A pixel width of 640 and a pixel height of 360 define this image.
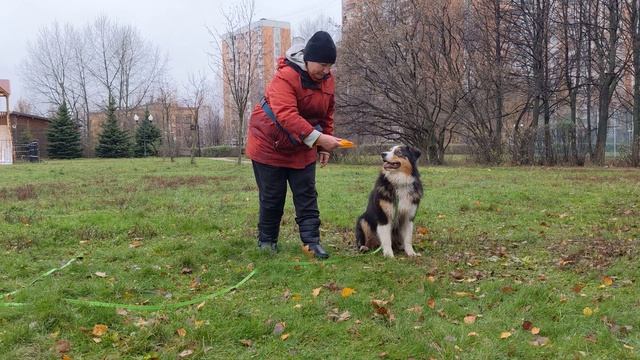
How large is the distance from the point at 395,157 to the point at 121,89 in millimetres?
56382

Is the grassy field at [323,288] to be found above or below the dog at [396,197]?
below

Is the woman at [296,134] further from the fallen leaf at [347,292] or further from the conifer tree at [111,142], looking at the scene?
the conifer tree at [111,142]

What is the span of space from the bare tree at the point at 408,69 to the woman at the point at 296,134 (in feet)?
59.1

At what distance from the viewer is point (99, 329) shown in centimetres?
334

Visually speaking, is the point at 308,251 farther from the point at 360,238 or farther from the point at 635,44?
the point at 635,44

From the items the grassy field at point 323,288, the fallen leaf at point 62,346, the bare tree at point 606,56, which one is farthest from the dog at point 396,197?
the bare tree at point 606,56

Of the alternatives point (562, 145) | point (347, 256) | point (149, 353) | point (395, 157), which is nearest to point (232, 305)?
point (149, 353)

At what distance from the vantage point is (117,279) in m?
4.51

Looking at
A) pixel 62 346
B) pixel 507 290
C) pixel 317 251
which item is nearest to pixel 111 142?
pixel 317 251

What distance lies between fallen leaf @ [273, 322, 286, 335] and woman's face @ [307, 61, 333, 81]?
245cm

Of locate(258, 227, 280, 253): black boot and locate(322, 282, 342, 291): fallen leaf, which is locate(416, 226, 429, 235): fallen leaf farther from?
locate(322, 282, 342, 291): fallen leaf

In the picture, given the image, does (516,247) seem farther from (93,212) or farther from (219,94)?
(219,94)

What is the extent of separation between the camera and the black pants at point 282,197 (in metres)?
5.21

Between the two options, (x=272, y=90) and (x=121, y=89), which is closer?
(x=272, y=90)
